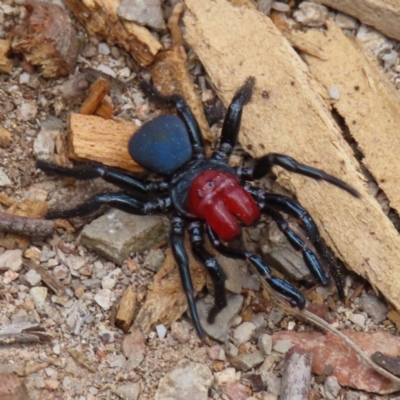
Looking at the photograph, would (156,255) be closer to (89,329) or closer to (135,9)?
(89,329)

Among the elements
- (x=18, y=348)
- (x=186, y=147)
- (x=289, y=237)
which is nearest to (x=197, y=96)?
(x=186, y=147)

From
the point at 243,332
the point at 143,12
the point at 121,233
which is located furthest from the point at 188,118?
the point at 243,332

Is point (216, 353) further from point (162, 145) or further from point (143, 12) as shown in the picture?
point (143, 12)

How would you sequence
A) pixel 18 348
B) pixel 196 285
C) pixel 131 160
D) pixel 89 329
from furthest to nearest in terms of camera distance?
pixel 131 160 → pixel 196 285 → pixel 89 329 → pixel 18 348

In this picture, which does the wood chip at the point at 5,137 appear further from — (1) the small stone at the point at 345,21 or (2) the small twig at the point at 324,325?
(1) the small stone at the point at 345,21

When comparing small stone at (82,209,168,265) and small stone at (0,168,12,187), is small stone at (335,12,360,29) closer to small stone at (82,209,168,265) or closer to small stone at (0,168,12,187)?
small stone at (82,209,168,265)

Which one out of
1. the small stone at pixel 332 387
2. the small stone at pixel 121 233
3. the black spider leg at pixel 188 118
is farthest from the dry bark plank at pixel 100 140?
the small stone at pixel 332 387

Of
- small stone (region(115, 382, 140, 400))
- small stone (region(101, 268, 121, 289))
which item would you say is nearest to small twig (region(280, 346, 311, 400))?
small stone (region(115, 382, 140, 400))
